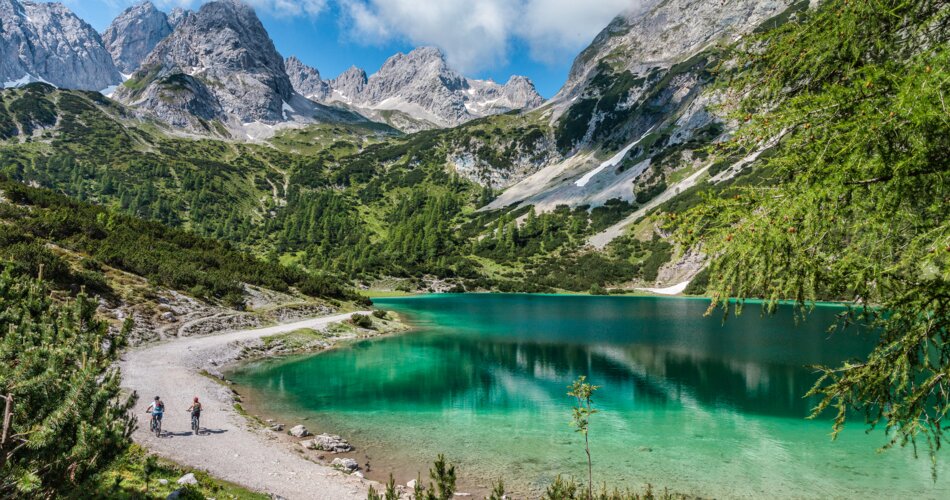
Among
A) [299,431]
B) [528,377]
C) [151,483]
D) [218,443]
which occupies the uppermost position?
[151,483]

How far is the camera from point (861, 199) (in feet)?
19.2

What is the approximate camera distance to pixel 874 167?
17.7 feet

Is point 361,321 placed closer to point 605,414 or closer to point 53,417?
point 605,414

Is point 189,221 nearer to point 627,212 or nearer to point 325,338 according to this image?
point 325,338

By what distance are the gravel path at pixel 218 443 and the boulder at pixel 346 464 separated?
564 millimetres

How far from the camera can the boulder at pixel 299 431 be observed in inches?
873

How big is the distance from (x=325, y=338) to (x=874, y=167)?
51.8 metres

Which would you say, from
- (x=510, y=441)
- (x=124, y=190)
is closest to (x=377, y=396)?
(x=510, y=441)

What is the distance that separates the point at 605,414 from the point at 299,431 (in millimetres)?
17885

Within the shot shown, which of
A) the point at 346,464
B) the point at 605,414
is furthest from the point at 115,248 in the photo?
the point at 605,414

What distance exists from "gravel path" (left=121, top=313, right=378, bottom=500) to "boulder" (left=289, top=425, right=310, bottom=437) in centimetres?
139

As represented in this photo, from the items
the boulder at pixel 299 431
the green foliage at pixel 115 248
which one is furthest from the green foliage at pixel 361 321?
the boulder at pixel 299 431

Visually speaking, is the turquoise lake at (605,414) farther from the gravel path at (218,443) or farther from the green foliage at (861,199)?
the gravel path at (218,443)

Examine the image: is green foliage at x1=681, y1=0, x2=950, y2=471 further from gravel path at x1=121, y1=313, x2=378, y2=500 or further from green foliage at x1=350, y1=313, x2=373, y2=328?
green foliage at x1=350, y1=313, x2=373, y2=328
